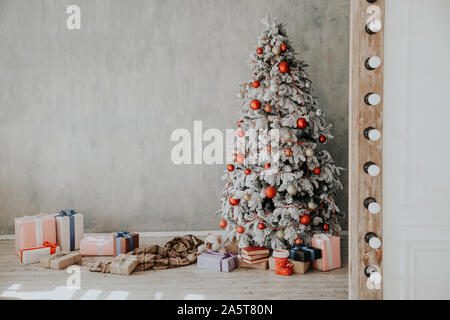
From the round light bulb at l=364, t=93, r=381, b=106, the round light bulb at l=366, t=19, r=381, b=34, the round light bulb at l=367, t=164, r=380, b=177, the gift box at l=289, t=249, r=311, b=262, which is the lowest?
the gift box at l=289, t=249, r=311, b=262

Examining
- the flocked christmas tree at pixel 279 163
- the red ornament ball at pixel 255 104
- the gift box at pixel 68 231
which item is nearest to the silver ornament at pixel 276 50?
the flocked christmas tree at pixel 279 163

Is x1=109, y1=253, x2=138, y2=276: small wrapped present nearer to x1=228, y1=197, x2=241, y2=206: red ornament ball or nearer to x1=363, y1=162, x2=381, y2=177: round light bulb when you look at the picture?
x1=228, y1=197, x2=241, y2=206: red ornament ball

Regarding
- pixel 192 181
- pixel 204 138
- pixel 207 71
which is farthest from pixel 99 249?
pixel 207 71

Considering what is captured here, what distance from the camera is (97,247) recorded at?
3.05m

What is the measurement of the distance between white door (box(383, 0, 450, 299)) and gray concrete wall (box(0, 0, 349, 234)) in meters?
2.54

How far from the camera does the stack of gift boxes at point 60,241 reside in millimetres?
2852

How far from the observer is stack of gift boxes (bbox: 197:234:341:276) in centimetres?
259

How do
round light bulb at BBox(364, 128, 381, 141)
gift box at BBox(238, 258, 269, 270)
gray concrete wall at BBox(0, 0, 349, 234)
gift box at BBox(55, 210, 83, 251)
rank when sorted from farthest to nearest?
gray concrete wall at BBox(0, 0, 349, 234) → gift box at BBox(55, 210, 83, 251) → gift box at BBox(238, 258, 269, 270) → round light bulb at BBox(364, 128, 381, 141)

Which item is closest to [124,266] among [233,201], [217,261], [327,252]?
[217,261]

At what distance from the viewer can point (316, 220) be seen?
291cm

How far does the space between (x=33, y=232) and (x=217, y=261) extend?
1.73 meters

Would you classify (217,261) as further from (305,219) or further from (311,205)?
(311,205)

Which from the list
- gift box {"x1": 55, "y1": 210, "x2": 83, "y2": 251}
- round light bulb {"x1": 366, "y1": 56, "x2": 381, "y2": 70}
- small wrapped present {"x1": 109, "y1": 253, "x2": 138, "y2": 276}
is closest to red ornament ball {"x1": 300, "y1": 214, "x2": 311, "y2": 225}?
small wrapped present {"x1": 109, "y1": 253, "x2": 138, "y2": 276}

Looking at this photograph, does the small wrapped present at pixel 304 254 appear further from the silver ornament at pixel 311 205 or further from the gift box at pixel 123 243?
the gift box at pixel 123 243
